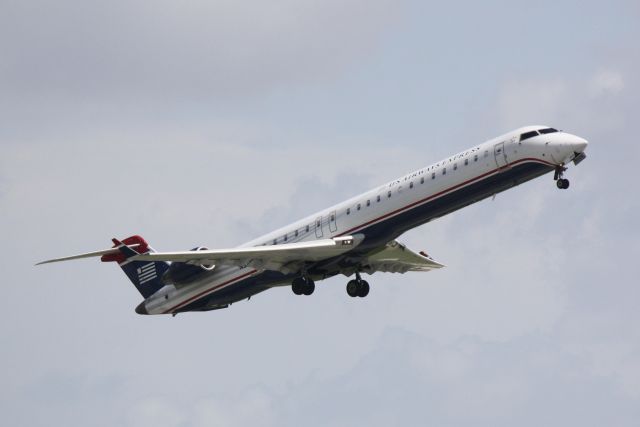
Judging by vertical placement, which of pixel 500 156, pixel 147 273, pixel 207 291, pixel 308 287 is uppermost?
pixel 147 273

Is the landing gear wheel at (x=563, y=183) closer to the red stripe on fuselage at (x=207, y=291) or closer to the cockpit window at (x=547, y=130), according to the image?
the cockpit window at (x=547, y=130)

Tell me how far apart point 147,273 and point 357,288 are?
958 centimetres

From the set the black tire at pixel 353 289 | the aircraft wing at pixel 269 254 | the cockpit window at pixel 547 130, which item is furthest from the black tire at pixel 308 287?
the cockpit window at pixel 547 130

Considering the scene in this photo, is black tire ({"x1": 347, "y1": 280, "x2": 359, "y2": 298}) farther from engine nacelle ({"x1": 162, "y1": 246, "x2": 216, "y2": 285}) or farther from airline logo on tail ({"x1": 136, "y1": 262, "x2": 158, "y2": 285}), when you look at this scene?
airline logo on tail ({"x1": 136, "y1": 262, "x2": 158, "y2": 285})

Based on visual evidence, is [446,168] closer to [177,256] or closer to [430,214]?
[430,214]

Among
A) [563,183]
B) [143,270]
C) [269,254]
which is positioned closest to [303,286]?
[269,254]

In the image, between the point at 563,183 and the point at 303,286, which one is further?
the point at 303,286

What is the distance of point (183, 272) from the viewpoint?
188 feet

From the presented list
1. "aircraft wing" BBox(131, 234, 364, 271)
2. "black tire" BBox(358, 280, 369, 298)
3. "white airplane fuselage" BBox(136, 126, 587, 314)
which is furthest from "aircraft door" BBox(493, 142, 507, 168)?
"black tire" BBox(358, 280, 369, 298)

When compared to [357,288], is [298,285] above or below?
below

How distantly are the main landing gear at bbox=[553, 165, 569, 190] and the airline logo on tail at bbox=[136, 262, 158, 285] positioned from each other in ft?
62.9

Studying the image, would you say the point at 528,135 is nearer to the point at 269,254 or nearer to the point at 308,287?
the point at 308,287

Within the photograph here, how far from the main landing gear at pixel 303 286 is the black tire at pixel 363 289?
335cm

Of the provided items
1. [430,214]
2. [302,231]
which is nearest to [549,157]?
[430,214]
